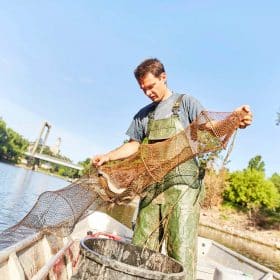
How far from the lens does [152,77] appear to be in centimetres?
348

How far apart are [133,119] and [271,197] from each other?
5128cm

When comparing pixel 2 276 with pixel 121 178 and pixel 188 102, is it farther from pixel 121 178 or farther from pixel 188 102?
pixel 188 102

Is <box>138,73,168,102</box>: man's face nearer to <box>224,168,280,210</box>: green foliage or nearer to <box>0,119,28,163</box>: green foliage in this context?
<box>224,168,280,210</box>: green foliage

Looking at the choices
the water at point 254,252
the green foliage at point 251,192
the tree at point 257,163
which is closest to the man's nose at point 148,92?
the water at point 254,252

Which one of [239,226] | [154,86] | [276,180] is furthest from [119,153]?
[276,180]

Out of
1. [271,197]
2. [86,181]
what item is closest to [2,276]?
[86,181]

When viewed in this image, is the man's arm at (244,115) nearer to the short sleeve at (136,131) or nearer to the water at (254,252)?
the short sleeve at (136,131)

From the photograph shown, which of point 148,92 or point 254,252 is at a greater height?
point 148,92

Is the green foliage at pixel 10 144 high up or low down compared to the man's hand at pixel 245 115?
up

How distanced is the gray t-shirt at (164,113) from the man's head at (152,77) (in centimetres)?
13

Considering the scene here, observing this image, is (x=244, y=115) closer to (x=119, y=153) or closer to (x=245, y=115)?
(x=245, y=115)

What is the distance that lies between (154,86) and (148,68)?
0.64 feet

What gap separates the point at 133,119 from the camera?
3998mm

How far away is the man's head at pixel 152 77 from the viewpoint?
3.47m
